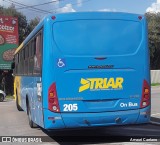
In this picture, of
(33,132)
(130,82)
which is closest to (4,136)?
(33,132)

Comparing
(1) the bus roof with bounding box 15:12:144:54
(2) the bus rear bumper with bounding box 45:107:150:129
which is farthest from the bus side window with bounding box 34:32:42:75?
(2) the bus rear bumper with bounding box 45:107:150:129

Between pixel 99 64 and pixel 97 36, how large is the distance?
2.14 ft

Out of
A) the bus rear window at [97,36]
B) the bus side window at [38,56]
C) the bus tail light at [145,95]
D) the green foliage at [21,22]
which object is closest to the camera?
the bus rear window at [97,36]

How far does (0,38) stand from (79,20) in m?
32.0

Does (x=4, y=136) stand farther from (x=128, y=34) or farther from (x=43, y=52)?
(x=128, y=34)

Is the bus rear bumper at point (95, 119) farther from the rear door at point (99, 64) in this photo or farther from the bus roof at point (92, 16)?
the bus roof at point (92, 16)

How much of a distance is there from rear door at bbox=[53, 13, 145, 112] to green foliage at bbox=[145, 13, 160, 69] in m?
47.3

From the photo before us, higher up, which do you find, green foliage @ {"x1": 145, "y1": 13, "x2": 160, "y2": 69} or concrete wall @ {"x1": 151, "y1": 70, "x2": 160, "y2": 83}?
green foliage @ {"x1": 145, "y1": 13, "x2": 160, "y2": 69}

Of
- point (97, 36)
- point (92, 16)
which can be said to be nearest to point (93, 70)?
point (97, 36)

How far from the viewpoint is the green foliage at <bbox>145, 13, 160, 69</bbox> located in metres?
56.5

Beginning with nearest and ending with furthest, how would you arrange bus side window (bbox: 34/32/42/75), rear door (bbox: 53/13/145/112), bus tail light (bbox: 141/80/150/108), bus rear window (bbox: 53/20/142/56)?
rear door (bbox: 53/13/145/112)
bus rear window (bbox: 53/20/142/56)
bus tail light (bbox: 141/80/150/108)
bus side window (bbox: 34/32/42/75)

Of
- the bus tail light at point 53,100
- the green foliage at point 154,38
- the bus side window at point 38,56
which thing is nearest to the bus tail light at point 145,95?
the bus tail light at point 53,100

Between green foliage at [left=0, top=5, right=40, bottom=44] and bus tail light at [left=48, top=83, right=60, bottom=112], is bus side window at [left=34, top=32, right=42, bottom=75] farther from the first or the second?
green foliage at [left=0, top=5, right=40, bottom=44]

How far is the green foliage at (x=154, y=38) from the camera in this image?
5648 cm
